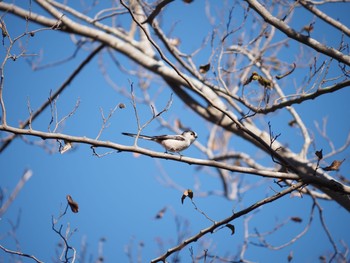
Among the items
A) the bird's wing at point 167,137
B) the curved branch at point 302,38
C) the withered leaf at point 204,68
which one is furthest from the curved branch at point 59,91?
the curved branch at point 302,38

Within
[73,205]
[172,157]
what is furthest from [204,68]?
[73,205]

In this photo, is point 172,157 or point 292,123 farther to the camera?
point 292,123

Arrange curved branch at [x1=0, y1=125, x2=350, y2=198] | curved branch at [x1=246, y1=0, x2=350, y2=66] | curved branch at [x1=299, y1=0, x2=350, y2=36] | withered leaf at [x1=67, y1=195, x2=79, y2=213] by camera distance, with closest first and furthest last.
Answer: curved branch at [x1=0, y1=125, x2=350, y2=198], withered leaf at [x1=67, y1=195, x2=79, y2=213], curved branch at [x1=246, y1=0, x2=350, y2=66], curved branch at [x1=299, y1=0, x2=350, y2=36]

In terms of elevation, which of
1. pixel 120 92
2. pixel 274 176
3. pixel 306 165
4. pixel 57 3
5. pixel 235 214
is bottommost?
pixel 235 214

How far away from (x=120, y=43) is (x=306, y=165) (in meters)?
3.74

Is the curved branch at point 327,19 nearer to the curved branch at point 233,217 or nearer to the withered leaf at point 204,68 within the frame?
the withered leaf at point 204,68

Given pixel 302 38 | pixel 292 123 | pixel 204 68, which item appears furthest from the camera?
pixel 292 123

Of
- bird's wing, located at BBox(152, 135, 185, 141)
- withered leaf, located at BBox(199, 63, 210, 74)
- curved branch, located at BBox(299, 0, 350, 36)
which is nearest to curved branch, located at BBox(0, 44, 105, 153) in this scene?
bird's wing, located at BBox(152, 135, 185, 141)

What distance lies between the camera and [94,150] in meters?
3.43

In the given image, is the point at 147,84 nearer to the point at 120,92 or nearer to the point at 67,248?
the point at 120,92

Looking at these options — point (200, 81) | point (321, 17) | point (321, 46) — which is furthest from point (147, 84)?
point (321, 46)

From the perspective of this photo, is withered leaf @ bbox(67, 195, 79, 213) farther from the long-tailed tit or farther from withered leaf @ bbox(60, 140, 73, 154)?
Result: the long-tailed tit

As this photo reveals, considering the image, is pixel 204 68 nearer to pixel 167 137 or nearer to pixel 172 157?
pixel 167 137

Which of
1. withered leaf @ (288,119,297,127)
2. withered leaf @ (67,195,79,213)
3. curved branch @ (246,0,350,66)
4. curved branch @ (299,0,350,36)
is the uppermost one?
curved branch @ (299,0,350,36)
